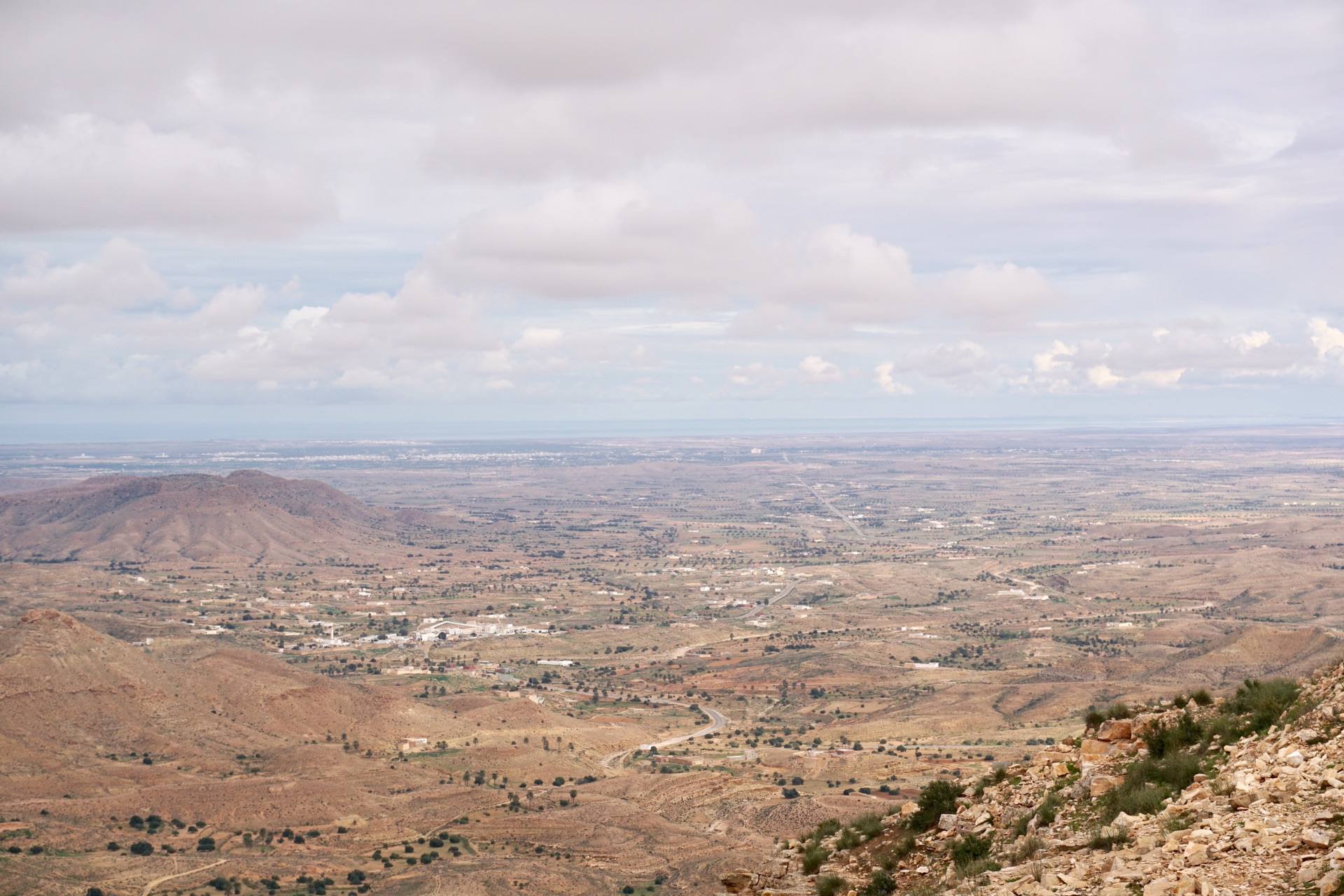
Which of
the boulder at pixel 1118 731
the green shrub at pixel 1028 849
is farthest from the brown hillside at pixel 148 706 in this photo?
the green shrub at pixel 1028 849

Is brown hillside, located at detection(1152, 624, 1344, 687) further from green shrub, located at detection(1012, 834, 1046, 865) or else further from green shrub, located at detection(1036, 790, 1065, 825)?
green shrub, located at detection(1012, 834, 1046, 865)

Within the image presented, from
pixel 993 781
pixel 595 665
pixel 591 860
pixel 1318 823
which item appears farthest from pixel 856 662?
pixel 1318 823

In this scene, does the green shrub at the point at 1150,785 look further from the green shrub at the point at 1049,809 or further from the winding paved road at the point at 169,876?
the winding paved road at the point at 169,876

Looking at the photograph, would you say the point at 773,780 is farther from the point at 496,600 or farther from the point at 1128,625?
the point at 496,600

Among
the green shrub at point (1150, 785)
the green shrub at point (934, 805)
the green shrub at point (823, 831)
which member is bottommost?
the green shrub at point (823, 831)

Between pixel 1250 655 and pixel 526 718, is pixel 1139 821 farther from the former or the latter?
pixel 1250 655
